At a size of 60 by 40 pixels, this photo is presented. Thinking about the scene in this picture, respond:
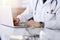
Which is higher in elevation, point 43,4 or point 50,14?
point 43,4

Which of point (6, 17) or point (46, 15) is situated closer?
point (6, 17)

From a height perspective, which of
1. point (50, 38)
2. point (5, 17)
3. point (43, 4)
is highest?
point (43, 4)

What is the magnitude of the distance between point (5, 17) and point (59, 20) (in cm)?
49

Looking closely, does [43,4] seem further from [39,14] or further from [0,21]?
[0,21]

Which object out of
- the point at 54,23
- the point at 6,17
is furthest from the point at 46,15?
the point at 6,17

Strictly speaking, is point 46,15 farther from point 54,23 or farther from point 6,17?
point 6,17

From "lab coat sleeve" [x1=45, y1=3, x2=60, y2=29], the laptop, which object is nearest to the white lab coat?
"lab coat sleeve" [x1=45, y1=3, x2=60, y2=29]

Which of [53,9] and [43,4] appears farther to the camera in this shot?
[43,4]

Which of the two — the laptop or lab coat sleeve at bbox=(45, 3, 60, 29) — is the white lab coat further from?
the laptop

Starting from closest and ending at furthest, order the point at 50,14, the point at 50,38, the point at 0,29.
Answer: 1. the point at 50,38
2. the point at 0,29
3. the point at 50,14

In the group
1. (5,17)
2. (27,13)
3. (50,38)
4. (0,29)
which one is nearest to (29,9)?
(27,13)

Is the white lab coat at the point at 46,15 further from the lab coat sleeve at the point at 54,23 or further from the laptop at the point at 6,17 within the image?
the laptop at the point at 6,17

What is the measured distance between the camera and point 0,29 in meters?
1.04

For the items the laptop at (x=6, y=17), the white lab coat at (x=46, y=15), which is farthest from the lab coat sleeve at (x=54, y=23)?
the laptop at (x=6, y=17)
